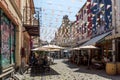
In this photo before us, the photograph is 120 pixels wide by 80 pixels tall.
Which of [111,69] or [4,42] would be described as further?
[111,69]

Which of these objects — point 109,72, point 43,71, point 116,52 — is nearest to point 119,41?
point 116,52

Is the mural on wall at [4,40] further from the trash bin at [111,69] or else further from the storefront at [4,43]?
the trash bin at [111,69]

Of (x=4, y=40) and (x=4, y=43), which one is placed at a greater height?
(x=4, y=40)

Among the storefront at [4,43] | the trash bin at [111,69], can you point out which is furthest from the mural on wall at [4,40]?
the trash bin at [111,69]

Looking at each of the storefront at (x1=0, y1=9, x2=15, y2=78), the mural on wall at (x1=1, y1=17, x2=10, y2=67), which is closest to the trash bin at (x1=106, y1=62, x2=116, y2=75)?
the storefront at (x1=0, y1=9, x2=15, y2=78)

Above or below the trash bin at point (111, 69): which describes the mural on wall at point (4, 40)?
above

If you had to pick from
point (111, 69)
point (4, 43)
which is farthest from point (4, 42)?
point (111, 69)

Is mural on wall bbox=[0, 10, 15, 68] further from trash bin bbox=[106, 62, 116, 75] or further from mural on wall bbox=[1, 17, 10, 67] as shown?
trash bin bbox=[106, 62, 116, 75]

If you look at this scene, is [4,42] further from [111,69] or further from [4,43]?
[111,69]

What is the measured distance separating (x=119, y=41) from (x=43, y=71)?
7239mm

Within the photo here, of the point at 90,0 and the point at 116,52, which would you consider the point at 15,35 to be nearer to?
the point at 116,52

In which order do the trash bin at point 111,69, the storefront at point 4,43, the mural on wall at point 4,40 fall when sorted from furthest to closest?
the trash bin at point 111,69 → the mural on wall at point 4,40 → the storefront at point 4,43

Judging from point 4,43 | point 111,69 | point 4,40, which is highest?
point 4,40

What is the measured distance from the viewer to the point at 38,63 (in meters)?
21.4
